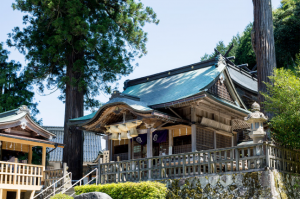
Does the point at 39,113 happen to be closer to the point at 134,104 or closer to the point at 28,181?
the point at 28,181

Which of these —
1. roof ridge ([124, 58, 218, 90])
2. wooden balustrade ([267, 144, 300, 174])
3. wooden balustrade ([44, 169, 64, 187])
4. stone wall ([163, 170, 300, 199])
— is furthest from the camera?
roof ridge ([124, 58, 218, 90])

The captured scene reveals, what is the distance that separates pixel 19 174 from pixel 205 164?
8820 millimetres

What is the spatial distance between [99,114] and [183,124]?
3820mm

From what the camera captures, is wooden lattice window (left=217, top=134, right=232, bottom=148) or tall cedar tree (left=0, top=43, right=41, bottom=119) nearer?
wooden lattice window (left=217, top=134, right=232, bottom=148)

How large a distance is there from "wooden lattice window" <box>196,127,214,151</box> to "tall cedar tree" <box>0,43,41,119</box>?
12292 millimetres

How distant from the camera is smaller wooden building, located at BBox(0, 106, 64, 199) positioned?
54.4ft

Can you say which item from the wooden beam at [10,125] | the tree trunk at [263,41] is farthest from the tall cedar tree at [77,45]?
the tree trunk at [263,41]

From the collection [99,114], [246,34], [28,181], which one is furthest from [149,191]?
[246,34]

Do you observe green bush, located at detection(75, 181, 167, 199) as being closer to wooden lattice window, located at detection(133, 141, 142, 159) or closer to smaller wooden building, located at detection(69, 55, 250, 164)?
smaller wooden building, located at detection(69, 55, 250, 164)

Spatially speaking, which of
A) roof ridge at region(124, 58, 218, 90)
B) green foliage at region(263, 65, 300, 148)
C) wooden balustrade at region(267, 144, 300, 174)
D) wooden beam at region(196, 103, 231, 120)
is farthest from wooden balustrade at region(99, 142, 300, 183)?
roof ridge at region(124, 58, 218, 90)

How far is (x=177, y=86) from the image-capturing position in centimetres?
1844

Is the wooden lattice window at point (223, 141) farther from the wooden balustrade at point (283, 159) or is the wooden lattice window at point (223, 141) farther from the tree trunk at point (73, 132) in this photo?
the tree trunk at point (73, 132)

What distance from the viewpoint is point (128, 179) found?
14906 mm

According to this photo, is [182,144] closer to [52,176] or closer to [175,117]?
[175,117]
